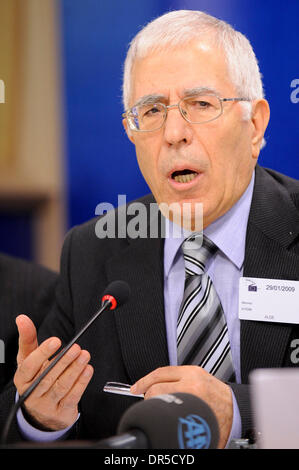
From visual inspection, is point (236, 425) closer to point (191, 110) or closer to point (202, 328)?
point (202, 328)

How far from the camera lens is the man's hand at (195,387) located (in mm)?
1202

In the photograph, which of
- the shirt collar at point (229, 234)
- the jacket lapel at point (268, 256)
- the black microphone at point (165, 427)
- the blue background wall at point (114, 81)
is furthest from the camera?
the blue background wall at point (114, 81)

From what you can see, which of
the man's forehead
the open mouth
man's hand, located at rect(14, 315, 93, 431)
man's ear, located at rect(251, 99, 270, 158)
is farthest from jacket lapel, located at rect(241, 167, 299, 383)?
man's hand, located at rect(14, 315, 93, 431)

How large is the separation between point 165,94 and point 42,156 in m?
0.88

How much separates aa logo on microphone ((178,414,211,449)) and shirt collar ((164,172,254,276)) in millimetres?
785

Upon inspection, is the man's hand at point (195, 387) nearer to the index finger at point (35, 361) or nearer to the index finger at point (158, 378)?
the index finger at point (158, 378)

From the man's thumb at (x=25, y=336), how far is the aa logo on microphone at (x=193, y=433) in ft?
1.87

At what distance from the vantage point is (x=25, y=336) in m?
1.34

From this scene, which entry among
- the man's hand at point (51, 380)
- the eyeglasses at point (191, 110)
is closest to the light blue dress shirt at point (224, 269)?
the eyeglasses at point (191, 110)

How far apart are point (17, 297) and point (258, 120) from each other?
0.98 m

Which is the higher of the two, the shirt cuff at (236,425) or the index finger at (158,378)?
the index finger at (158,378)

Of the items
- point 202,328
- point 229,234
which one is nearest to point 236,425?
point 202,328

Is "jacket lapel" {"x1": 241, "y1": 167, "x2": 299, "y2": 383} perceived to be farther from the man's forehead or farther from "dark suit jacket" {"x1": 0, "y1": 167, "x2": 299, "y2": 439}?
the man's forehead

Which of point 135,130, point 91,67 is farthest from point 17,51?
point 135,130
